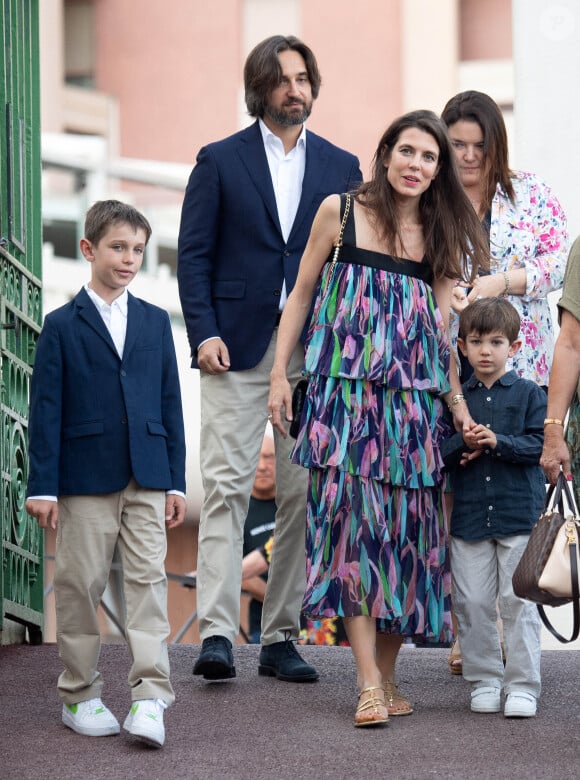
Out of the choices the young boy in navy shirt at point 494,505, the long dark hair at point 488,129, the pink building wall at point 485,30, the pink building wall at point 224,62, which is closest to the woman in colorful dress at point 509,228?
the long dark hair at point 488,129

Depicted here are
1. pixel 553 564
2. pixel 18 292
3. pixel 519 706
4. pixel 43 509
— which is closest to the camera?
pixel 553 564

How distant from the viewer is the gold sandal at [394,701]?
17.6 ft

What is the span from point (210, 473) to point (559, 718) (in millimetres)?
1511

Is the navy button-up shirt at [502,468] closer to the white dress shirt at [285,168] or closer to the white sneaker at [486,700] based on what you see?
the white sneaker at [486,700]

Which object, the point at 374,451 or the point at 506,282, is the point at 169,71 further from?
the point at 374,451

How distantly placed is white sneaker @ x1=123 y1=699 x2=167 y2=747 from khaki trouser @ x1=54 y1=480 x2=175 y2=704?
0.25 feet

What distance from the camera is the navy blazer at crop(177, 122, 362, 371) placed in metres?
6.02

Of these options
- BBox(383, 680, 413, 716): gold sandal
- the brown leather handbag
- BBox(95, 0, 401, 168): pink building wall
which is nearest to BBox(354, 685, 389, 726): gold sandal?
BBox(383, 680, 413, 716): gold sandal

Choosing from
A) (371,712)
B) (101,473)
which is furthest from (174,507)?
(371,712)

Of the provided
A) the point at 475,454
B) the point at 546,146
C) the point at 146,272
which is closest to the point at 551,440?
the point at 475,454

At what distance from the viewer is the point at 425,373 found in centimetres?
540

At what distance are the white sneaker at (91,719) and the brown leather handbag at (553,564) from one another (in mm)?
1273

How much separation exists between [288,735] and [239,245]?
1892mm

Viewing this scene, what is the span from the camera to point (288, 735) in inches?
198
